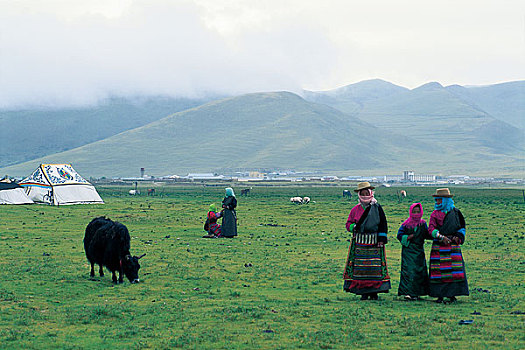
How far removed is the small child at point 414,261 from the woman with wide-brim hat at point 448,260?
0.70ft

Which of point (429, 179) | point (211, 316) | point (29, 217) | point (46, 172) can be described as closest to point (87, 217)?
point (29, 217)

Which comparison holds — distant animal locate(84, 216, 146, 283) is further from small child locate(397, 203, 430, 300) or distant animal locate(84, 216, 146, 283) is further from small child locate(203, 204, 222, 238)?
small child locate(203, 204, 222, 238)

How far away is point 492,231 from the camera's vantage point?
33.1 metres

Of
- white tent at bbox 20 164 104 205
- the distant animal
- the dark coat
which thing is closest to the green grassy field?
the distant animal

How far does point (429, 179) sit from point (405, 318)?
579ft

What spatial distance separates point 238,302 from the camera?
50.1ft

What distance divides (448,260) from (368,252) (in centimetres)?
172

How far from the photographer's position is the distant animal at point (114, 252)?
→ 1811 cm

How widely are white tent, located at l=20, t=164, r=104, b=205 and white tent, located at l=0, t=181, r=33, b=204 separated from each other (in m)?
1.88

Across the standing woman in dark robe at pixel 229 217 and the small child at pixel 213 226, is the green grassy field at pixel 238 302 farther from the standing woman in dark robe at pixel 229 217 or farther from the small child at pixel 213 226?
the small child at pixel 213 226

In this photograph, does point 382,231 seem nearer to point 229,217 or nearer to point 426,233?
point 426,233

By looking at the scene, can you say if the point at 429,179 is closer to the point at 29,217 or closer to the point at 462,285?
the point at 29,217

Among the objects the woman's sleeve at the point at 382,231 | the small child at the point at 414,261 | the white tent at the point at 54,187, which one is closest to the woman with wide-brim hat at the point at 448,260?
the small child at the point at 414,261

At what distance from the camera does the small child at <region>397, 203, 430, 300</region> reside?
49.6 feet
